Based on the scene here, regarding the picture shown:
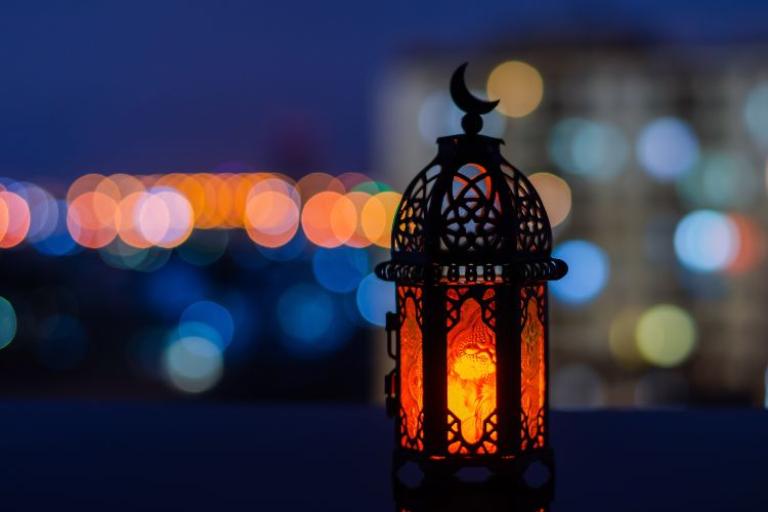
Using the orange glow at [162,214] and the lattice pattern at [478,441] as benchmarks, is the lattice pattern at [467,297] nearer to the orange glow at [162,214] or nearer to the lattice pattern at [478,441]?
the lattice pattern at [478,441]

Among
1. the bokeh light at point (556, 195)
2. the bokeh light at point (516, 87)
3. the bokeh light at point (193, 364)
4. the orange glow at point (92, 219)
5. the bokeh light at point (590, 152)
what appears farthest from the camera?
the orange glow at point (92, 219)

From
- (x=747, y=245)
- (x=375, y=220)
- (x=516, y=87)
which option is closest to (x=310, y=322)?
(x=375, y=220)

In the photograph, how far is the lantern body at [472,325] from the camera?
4.86 feet

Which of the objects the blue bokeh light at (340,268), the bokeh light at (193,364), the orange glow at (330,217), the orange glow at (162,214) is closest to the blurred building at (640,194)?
the bokeh light at (193,364)

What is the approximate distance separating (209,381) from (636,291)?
10.1m

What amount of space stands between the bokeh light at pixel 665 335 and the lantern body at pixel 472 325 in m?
16.1

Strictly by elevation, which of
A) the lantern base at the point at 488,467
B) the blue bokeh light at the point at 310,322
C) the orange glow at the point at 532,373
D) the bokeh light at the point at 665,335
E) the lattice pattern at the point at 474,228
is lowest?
the blue bokeh light at the point at 310,322

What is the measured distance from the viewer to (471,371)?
4.94 ft

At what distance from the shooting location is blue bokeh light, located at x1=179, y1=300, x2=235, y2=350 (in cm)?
2714

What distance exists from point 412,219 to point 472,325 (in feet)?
0.58

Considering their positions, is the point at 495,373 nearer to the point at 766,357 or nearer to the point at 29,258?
the point at 766,357

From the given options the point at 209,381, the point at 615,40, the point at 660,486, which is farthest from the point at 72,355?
the point at 660,486

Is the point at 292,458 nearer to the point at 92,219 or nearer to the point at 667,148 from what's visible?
the point at 667,148

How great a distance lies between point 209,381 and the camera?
23.4 m
